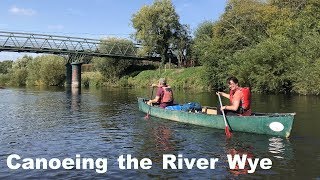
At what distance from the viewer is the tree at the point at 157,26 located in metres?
83.4

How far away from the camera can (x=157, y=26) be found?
84375 mm

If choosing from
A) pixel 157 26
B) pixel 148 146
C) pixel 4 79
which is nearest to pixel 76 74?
pixel 157 26

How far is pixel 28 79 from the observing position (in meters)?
107

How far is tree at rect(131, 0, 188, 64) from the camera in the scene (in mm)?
83375

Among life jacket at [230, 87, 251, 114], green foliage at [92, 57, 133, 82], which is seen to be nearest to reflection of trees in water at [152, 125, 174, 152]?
life jacket at [230, 87, 251, 114]

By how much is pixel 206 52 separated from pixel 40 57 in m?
59.8

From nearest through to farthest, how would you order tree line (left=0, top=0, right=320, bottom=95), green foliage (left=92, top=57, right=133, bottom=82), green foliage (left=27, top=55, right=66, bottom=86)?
tree line (left=0, top=0, right=320, bottom=95), green foliage (left=92, top=57, right=133, bottom=82), green foliage (left=27, top=55, right=66, bottom=86)

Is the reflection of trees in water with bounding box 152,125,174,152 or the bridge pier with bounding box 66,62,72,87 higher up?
the bridge pier with bounding box 66,62,72,87

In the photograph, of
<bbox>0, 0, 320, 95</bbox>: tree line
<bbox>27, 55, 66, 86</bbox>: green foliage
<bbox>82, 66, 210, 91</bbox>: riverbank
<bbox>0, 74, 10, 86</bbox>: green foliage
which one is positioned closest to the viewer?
<bbox>0, 0, 320, 95</bbox>: tree line

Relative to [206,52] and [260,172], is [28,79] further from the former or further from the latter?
[260,172]

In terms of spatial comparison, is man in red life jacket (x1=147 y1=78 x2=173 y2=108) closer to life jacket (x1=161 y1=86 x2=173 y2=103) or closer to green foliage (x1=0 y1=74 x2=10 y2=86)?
life jacket (x1=161 y1=86 x2=173 y2=103)

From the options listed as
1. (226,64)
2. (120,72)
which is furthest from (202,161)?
(120,72)

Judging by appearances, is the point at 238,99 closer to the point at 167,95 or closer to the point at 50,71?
the point at 167,95

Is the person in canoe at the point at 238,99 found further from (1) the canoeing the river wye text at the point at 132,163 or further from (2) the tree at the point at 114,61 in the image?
(2) the tree at the point at 114,61
